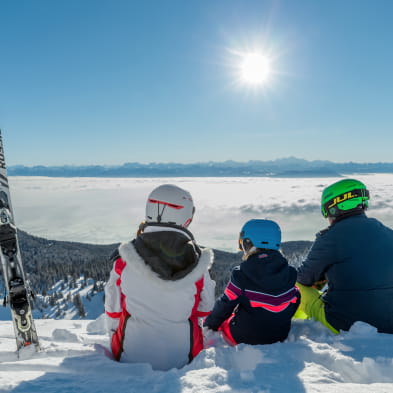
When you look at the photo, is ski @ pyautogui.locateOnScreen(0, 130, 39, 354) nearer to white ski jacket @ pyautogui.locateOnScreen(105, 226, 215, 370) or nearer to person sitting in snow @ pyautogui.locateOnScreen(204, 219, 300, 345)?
white ski jacket @ pyautogui.locateOnScreen(105, 226, 215, 370)

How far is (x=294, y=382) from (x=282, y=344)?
3.79 feet

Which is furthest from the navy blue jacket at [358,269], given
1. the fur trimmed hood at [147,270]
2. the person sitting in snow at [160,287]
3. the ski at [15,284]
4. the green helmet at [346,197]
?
the ski at [15,284]

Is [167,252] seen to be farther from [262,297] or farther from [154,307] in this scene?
[262,297]

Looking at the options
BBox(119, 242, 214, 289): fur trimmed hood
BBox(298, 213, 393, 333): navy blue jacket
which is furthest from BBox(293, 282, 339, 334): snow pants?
BBox(119, 242, 214, 289): fur trimmed hood

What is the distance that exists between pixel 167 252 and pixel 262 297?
1486 mm

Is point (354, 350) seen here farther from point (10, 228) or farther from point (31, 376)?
point (10, 228)

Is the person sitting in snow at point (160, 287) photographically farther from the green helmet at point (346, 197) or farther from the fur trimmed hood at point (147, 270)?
the green helmet at point (346, 197)

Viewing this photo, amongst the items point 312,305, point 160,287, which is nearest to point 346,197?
point 312,305

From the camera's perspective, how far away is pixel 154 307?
3.39 m

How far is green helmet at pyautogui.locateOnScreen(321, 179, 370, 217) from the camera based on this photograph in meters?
4.52

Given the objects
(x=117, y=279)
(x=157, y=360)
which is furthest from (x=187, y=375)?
(x=117, y=279)

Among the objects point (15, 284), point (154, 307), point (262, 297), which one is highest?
point (154, 307)

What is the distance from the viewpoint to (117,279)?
3.61 meters

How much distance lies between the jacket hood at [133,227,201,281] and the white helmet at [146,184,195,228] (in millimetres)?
244
